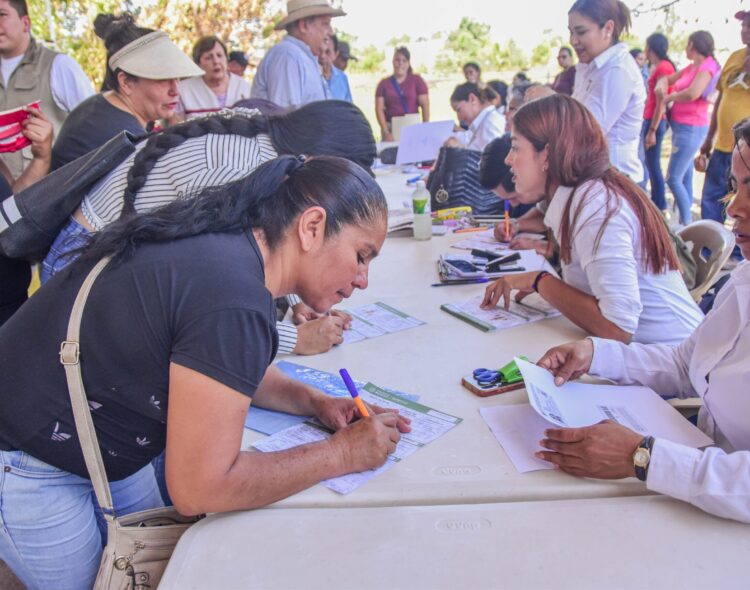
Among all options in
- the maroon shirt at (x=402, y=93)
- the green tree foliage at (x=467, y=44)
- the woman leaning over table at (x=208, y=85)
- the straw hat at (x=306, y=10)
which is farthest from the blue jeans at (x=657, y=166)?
the green tree foliage at (x=467, y=44)

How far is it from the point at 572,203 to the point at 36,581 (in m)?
1.59

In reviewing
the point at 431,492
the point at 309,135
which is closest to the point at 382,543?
the point at 431,492

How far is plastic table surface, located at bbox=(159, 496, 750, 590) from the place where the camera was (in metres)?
0.87

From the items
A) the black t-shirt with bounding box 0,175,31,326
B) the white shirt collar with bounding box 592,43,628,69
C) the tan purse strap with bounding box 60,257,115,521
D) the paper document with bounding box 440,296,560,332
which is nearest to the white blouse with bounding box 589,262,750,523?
the paper document with bounding box 440,296,560,332

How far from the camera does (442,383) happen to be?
148 cm

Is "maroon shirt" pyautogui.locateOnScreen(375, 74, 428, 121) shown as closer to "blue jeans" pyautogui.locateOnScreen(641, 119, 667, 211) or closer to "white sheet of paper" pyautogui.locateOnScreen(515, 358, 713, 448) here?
"blue jeans" pyautogui.locateOnScreen(641, 119, 667, 211)

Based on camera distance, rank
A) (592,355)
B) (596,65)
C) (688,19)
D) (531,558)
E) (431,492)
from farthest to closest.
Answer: (688,19) < (596,65) < (592,355) < (431,492) < (531,558)

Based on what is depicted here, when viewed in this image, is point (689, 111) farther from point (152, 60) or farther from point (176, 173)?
point (176, 173)

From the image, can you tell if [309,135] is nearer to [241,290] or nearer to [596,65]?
[241,290]

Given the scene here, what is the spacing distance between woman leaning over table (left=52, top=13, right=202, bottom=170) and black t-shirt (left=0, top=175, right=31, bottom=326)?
0.50 meters

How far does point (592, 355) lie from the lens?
147 centimetres

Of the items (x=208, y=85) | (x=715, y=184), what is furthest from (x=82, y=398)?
(x=715, y=184)

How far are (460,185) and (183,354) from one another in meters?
2.73

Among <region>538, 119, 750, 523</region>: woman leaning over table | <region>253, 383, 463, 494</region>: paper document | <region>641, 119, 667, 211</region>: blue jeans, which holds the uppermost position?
<region>538, 119, 750, 523</region>: woman leaning over table
